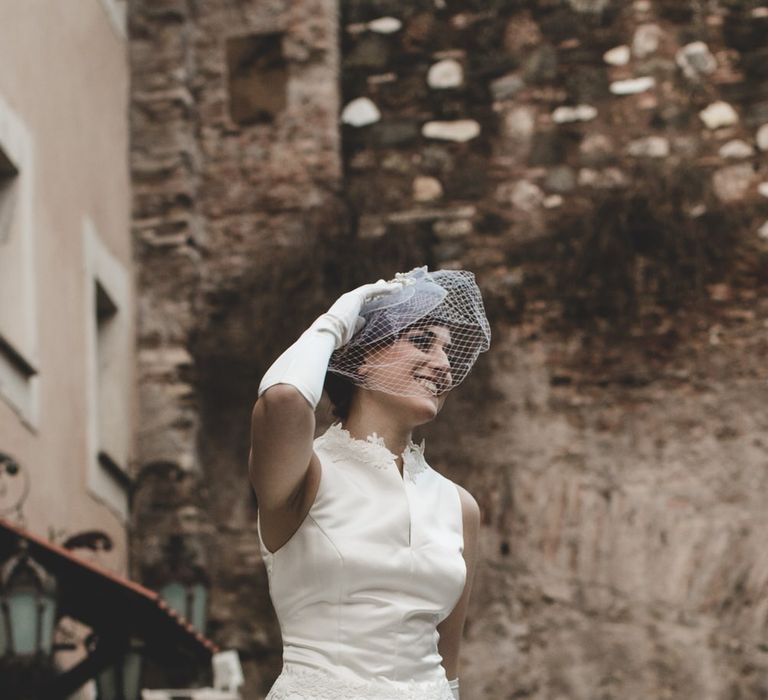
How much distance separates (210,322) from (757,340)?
2.94 meters

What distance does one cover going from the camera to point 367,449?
3.18m

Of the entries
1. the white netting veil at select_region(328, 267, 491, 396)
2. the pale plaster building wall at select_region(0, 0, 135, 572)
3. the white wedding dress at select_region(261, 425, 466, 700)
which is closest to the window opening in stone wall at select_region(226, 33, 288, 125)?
the pale plaster building wall at select_region(0, 0, 135, 572)

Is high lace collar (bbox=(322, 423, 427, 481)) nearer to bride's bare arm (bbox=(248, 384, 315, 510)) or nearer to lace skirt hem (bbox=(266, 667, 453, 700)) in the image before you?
bride's bare arm (bbox=(248, 384, 315, 510))

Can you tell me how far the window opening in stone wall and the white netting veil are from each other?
600cm

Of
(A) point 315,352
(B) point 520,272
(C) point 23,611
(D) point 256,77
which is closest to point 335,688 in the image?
(A) point 315,352

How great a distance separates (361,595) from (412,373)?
1.48 ft

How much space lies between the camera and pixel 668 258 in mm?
8484

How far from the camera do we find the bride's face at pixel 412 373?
315cm

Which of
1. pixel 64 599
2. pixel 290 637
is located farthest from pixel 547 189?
pixel 290 637

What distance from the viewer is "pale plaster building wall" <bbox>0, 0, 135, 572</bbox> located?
23.5ft

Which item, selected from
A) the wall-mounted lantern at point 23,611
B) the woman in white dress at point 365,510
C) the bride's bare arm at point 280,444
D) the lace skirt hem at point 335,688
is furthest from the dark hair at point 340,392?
the wall-mounted lantern at point 23,611

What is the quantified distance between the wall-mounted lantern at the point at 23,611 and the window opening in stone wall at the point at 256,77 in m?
4.52

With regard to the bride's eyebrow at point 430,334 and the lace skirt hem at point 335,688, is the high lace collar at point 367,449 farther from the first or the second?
the lace skirt hem at point 335,688

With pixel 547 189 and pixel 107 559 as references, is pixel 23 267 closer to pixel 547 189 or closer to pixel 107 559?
pixel 107 559
